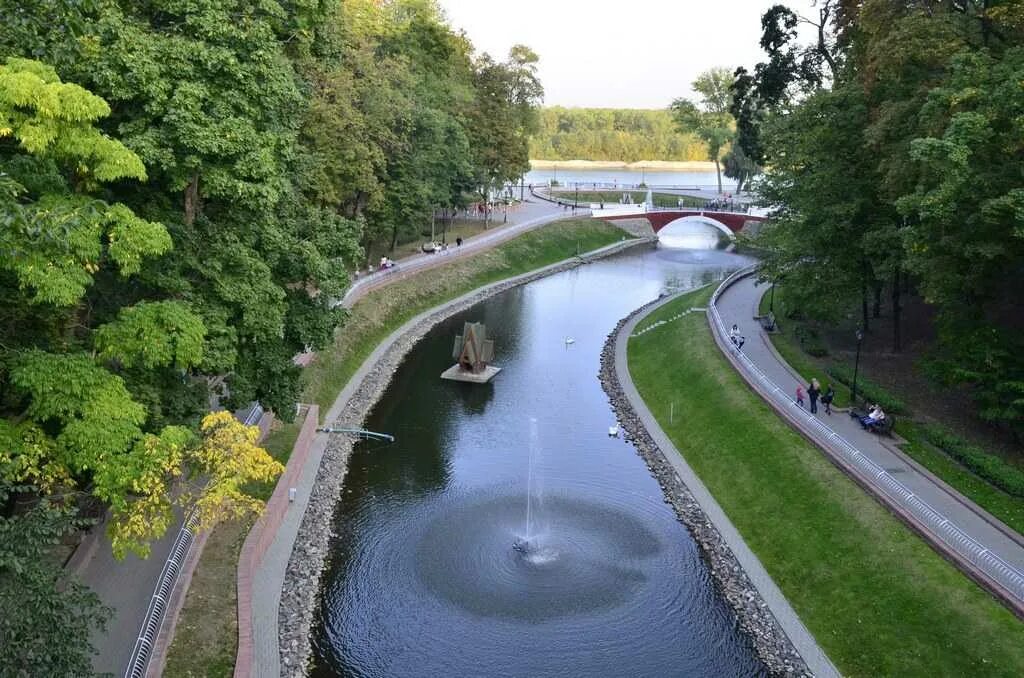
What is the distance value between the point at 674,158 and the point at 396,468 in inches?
6795

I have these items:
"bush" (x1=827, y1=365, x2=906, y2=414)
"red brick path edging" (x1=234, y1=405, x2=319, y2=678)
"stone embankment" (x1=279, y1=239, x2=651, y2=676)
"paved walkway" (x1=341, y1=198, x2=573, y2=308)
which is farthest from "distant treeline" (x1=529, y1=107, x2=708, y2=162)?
"red brick path edging" (x1=234, y1=405, x2=319, y2=678)

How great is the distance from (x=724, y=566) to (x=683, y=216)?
247 ft

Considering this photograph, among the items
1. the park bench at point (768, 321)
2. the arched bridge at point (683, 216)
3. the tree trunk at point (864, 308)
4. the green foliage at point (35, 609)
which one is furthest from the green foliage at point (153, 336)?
the arched bridge at point (683, 216)

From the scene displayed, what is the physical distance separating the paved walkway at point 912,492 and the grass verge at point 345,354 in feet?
65.3

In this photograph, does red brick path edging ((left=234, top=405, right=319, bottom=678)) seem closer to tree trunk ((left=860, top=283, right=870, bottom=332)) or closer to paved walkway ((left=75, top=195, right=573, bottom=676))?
paved walkway ((left=75, top=195, right=573, bottom=676))

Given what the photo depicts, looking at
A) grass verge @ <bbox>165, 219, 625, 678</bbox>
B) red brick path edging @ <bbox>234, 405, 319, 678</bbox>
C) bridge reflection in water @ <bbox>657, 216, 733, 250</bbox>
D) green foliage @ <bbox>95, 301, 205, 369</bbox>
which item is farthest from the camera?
bridge reflection in water @ <bbox>657, 216, 733, 250</bbox>

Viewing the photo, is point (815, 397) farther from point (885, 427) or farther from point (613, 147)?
point (613, 147)

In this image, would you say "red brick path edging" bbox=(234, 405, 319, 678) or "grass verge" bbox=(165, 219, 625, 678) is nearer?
"red brick path edging" bbox=(234, 405, 319, 678)

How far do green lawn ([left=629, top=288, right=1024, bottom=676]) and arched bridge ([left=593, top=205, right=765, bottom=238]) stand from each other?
197 feet

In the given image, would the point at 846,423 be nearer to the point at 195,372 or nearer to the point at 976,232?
the point at 976,232

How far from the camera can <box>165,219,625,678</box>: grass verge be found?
20.4 meters

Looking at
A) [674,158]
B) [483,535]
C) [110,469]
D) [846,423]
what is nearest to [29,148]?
[110,469]

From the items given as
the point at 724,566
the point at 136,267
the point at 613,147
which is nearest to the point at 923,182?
the point at 724,566

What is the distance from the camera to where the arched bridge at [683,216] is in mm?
94250
